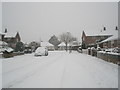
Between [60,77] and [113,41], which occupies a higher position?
[113,41]

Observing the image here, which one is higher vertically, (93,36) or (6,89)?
(93,36)

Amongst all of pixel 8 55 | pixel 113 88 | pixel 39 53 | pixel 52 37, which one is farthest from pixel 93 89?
pixel 52 37

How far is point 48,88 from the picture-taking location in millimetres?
6344

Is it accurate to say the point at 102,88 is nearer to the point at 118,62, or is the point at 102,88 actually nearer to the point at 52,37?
the point at 118,62

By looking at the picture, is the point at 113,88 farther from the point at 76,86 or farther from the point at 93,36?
the point at 93,36

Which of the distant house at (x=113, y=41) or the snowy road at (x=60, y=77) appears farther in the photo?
the distant house at (x=113, y=41)

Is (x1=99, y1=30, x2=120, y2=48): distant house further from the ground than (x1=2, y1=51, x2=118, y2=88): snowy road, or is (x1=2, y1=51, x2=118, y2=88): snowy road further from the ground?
(x1=99, y1=30, x2=120, y2=48): distant house

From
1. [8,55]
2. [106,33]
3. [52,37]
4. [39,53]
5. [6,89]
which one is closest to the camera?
[6,89]

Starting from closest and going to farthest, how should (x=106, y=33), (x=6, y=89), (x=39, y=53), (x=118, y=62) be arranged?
(x=6, y=89)
(x=118, y=62)
(x=39, y=53)
(x=106, y=33)

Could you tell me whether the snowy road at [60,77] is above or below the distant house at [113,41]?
below

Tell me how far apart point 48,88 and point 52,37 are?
115 m

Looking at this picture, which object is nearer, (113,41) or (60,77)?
(60,77)

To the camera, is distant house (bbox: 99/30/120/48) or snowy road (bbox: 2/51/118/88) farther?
distant house (bbox: 99/30/120/48)

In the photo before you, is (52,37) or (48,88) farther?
(52,37)
